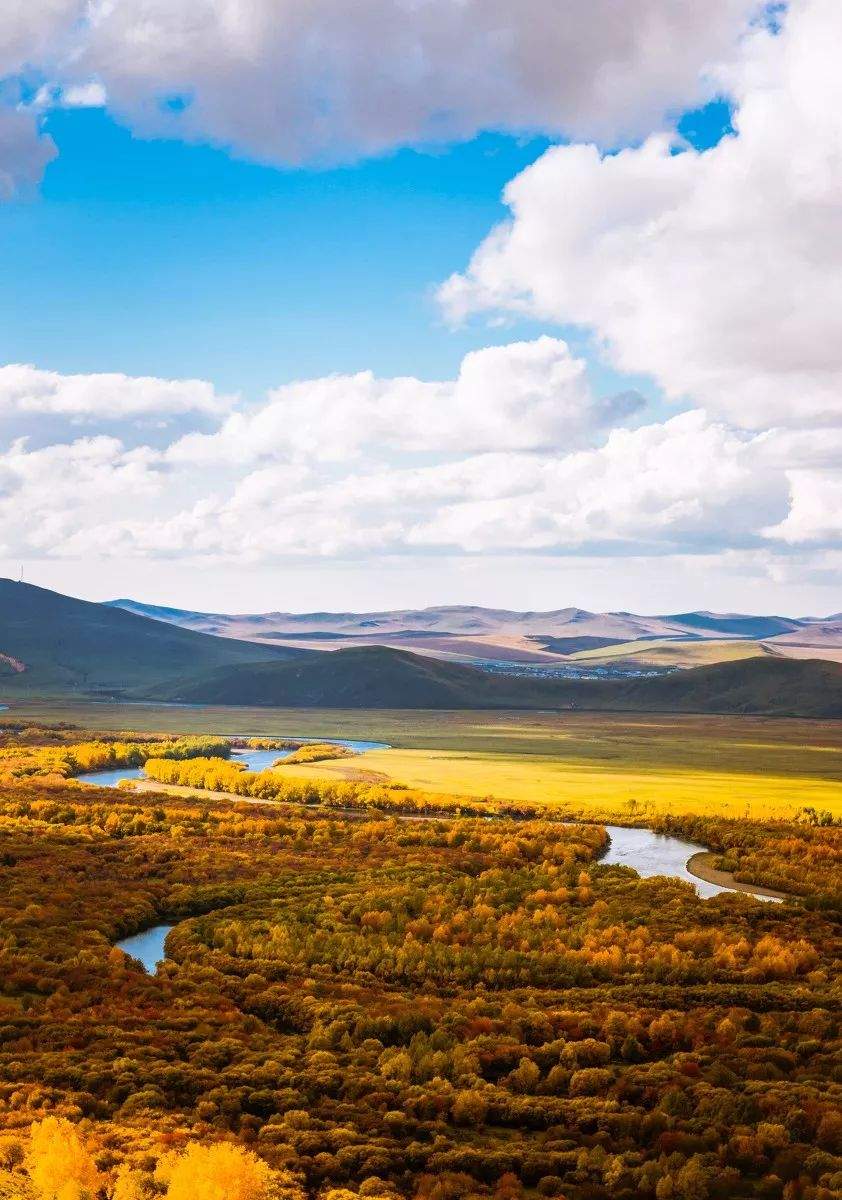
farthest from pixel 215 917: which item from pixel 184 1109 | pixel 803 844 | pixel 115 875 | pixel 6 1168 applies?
pixel 803 844

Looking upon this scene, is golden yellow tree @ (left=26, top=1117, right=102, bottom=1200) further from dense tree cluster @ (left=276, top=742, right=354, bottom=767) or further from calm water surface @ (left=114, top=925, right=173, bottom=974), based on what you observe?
dense tree cluster @ (left=276, top=742, right=354, bottom=767)

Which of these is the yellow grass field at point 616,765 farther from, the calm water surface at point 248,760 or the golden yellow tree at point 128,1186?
the golden yellow tree at point 128,1186

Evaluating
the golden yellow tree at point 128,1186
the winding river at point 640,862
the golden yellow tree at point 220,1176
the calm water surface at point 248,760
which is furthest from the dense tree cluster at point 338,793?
the golden yellow tree at point 128,1186

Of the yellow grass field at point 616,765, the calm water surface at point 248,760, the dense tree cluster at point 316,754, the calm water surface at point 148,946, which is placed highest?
the yellow grass field at point 616,765

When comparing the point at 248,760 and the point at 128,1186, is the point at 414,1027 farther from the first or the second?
the point at 248,760

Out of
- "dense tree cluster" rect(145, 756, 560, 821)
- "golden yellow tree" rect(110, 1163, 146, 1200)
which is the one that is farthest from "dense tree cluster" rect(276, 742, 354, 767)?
"golden yellow tree" rect(110, 1163, 146, 1200)
